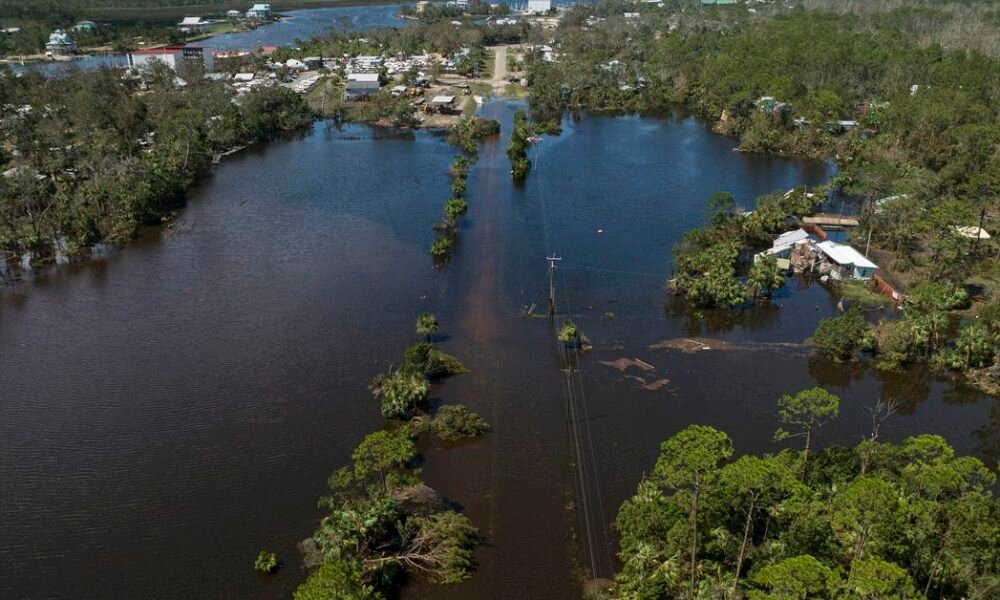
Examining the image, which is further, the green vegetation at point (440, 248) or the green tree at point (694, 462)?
the green vegetation at point (440, 248)

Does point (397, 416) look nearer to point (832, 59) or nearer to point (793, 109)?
point (793, 109)

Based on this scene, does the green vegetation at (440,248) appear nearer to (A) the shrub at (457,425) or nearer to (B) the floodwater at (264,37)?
(A) the shrub at (457,425)

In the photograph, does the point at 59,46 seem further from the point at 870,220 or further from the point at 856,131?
the point at 870,220

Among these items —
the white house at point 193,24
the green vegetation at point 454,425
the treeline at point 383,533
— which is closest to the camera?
the treeline at point 383,533

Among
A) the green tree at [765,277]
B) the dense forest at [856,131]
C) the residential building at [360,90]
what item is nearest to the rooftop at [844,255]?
the dense forest at [856,131]

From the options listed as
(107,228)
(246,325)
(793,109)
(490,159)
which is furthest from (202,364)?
(793,109)

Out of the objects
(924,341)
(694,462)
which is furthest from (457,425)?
(924,341)
